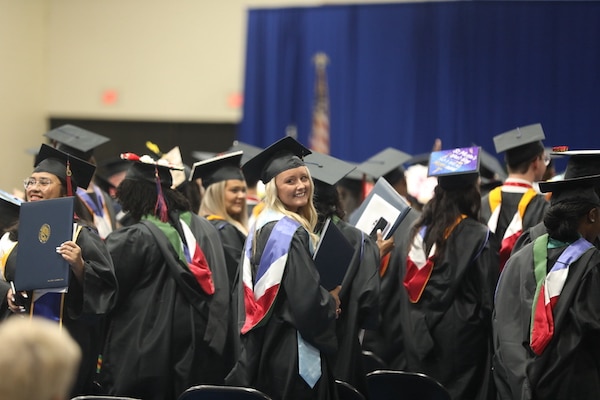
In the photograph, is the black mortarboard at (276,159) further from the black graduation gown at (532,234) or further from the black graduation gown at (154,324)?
the black graduation gown at (532,234)

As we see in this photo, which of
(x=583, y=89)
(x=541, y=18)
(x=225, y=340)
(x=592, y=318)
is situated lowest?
(x=225, y=340)

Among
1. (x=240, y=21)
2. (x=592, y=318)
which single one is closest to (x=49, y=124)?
(x=240, y=21)

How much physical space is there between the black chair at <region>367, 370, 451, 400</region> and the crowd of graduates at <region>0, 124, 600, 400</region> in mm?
201

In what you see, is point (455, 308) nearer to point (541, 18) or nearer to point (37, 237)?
point (37, 237)

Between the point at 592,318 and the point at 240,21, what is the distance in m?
8.41

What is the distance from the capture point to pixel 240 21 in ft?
37.7

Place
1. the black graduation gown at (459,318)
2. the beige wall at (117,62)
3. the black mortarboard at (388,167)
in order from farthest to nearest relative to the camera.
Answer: the beige wall at (117,62) < the black mortarboard at (388,167) < the black graduation gown at (459,318)

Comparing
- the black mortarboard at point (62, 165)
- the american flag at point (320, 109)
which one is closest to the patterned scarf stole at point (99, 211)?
the black mortarboard at point (62, 165)

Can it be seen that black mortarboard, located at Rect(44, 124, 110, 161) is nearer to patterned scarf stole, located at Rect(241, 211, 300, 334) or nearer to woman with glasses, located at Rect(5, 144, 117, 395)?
woman with glasses, located at Rect(5, 144, 117, 395)

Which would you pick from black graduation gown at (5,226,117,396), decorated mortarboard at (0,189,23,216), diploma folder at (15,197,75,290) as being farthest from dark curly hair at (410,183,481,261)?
decorated mortarboard at (0,189,23,216)

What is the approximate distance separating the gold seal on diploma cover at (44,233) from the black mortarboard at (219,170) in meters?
1.70

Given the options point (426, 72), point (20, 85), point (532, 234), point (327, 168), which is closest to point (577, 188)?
point (532, 234)

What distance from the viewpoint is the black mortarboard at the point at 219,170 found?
594cm

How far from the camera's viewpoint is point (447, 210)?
17.7ft
